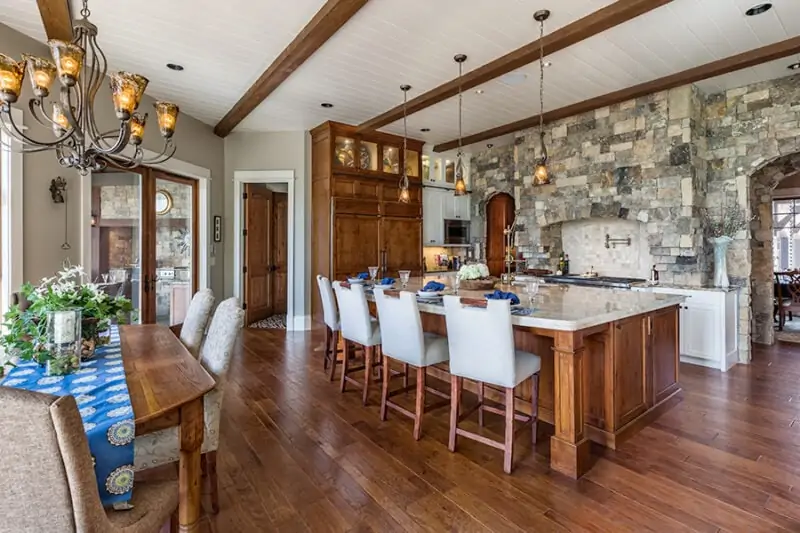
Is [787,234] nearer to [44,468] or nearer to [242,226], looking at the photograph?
[242,226]

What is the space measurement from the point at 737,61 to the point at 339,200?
15.9ft

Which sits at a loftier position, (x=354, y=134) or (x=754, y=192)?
(x=354, y=134)

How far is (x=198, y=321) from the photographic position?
2707 millimetres

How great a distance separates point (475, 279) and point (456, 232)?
178 inches

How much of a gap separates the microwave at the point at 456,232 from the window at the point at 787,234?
6.30 metres

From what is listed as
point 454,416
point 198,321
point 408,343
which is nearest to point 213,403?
point 198,321

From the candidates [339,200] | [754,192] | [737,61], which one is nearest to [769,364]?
[754,192]

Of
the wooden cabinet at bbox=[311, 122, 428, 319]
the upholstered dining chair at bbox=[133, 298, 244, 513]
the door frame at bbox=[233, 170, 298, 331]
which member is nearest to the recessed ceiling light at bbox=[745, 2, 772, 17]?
the wooden cabinet at bbox=[311, 122, 428, 319]

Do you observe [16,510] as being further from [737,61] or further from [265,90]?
[737,61]

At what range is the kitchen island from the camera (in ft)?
7.88

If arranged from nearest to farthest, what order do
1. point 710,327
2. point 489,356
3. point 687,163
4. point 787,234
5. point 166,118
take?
1. point 489,356
2. point 166,118
3. point 710,327
4. point 687,163
5. point 787,234

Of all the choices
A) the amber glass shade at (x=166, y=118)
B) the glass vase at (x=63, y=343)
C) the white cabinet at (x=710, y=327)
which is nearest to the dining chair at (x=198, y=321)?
the glass vase at (x=63, y=343)

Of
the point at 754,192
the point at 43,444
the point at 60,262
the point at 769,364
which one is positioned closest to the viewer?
the point at 43,444

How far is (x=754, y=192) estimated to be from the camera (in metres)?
5.55
